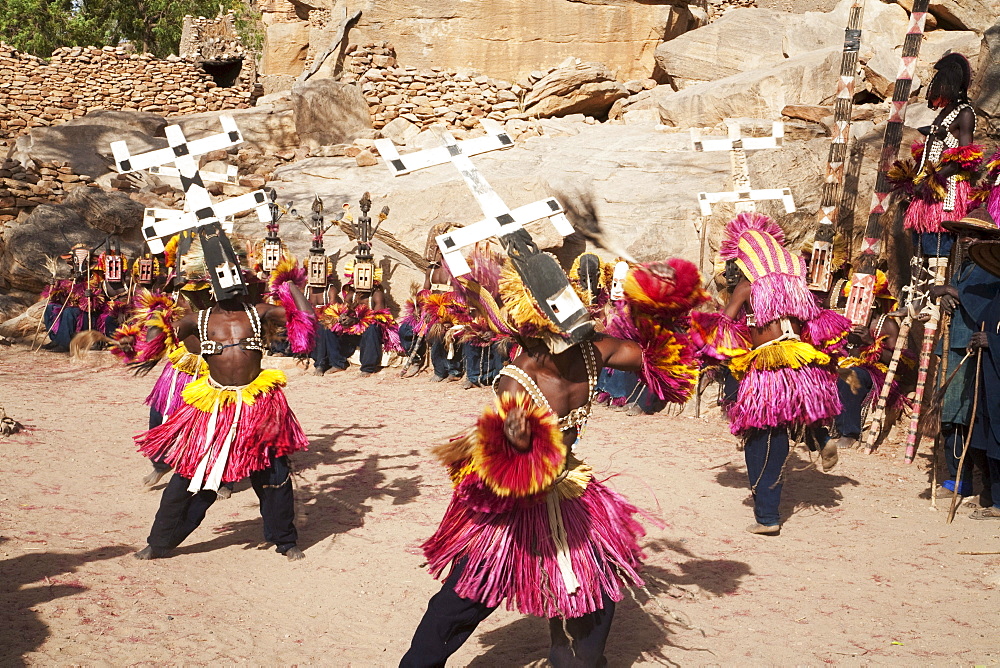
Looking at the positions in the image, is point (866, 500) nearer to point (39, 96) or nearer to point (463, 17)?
point (463, 17)

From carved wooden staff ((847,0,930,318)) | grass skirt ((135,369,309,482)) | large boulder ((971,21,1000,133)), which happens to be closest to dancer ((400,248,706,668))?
grass skirt ((135,369,309,482))

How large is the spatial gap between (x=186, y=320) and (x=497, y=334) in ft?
9.18

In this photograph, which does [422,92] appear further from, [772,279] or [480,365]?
[772,279]

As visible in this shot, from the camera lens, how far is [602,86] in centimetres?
1647

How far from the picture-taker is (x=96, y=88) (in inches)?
893

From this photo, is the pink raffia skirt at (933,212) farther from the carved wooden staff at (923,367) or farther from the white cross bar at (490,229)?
the white cross bar at (490,229)

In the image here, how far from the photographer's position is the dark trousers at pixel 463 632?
3322 mm

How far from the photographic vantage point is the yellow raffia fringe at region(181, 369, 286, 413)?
17.2ft

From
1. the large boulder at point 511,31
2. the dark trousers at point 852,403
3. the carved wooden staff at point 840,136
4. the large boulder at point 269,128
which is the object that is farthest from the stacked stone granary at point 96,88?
the dark trousers at point 852,403

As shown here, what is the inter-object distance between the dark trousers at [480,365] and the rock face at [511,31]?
9217 millimetres

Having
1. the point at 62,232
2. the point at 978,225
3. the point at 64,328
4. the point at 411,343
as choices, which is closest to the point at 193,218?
the point at 978,225

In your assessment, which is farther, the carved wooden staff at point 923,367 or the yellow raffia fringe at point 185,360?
the carved wooden staff at point 923,367

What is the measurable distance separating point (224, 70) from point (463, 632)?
30.6m

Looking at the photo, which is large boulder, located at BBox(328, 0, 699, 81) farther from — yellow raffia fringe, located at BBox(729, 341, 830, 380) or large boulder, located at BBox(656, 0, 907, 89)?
yellow raffia fringe, located at BBox(729, 341, 830, 380)
